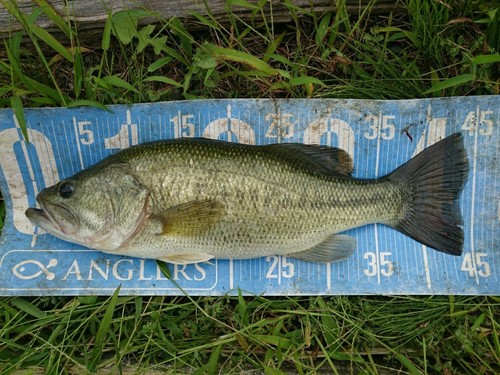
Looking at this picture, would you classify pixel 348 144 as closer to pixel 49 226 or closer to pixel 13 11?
pixel 49 226

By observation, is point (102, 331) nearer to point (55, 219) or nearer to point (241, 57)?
point (55, 219)

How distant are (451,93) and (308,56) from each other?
111 centimetres

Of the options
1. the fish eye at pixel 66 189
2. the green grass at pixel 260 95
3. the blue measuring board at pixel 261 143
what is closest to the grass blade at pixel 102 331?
the green grass at pixel 260 95

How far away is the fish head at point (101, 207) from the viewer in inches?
112

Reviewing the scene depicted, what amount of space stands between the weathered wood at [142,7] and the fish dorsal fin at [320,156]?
100cm

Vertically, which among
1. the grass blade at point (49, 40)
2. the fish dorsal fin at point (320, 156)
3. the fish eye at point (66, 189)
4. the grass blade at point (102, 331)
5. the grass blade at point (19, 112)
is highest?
the grass blade at point (49, 40)

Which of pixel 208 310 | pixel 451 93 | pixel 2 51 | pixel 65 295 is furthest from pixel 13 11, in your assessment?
pixel 451 93

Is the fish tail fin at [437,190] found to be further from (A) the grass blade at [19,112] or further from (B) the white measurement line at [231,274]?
(A) the grass blade at [19,112]

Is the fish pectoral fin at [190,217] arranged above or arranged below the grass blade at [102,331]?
above

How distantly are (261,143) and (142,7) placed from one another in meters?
1.31

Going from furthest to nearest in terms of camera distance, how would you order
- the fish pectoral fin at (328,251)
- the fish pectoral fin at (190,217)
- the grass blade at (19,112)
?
the fish pectoral fin at (328,251) → the grass blade at (19,112) → the fish pectoral fin at (190,217)

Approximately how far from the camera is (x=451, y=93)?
3.29m

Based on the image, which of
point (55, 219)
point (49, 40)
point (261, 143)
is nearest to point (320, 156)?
point (261, 143)

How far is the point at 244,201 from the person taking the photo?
2.88m
